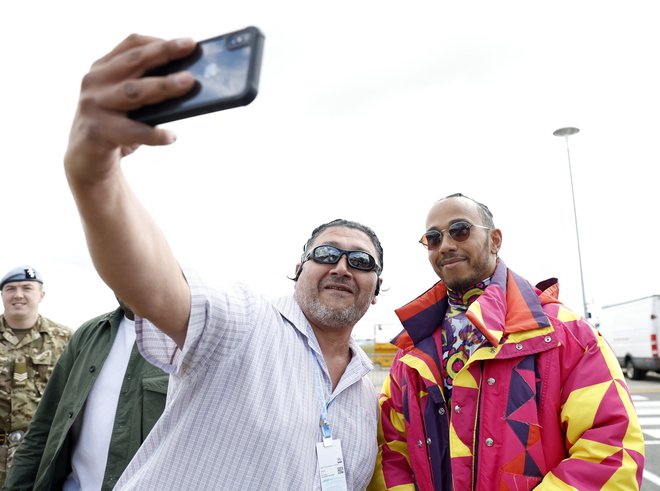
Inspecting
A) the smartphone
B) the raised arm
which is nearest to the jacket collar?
the raised arm

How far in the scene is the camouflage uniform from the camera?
13.0 feet

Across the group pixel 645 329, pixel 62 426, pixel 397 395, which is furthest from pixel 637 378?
pixel 62 426

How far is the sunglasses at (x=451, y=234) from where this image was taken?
2518mm

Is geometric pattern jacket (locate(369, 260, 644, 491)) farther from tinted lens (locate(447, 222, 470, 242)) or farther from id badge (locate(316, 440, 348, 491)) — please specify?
id badge (locate(316, 440, 348, 491))

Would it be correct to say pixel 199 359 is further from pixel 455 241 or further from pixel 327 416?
pixel 455 241

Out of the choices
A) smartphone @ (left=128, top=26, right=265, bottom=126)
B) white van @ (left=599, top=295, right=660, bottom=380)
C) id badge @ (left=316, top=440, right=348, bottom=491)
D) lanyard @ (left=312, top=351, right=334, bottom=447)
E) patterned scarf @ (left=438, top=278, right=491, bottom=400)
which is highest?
smartphone @ (left=128, top=26, right=265, bottom=126)

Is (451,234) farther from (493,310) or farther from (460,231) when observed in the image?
(493,310)

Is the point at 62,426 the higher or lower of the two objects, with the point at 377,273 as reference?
lower

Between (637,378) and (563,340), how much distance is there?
16.6 m

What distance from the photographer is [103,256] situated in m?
1.19

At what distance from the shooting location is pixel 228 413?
1708 millimetres

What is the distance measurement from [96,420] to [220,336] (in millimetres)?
1351

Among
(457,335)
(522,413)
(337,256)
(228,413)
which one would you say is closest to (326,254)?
(337,256)

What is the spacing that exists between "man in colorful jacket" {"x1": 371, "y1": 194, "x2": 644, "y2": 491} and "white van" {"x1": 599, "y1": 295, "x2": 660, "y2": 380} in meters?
14.1
